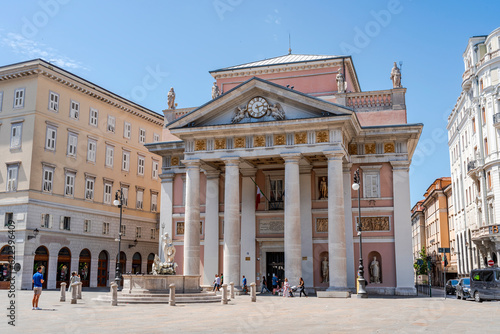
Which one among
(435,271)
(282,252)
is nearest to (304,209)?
(282,252)

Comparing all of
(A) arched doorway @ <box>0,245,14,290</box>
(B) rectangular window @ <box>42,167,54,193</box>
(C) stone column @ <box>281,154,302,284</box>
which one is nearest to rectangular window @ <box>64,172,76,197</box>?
(B) rectangular window @ <box>42,167,54,193</box>

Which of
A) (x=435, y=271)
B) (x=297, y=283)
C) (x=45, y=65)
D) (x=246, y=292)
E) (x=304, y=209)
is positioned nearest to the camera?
(x=297, y=283)

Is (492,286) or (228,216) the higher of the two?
(228,216)

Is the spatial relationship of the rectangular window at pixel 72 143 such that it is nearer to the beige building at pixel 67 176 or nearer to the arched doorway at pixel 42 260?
the beige building at pixel 67 176

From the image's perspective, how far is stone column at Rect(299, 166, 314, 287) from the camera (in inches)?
1341

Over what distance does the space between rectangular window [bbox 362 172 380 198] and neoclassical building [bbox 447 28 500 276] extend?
18926 millimetres

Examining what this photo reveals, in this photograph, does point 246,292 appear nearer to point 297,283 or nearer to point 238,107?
point 297,283

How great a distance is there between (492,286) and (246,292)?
46.2 feet

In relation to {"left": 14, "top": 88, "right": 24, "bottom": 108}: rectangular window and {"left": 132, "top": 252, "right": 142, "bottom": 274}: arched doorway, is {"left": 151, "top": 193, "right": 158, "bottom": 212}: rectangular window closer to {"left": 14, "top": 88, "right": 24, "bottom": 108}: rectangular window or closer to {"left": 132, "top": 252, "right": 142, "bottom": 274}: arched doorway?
{"left": 132, "top": 252, "right": 142, "bottom": 274}: arched doorway

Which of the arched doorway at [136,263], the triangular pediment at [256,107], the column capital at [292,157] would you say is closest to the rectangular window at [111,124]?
the arched doorway at [136,263]

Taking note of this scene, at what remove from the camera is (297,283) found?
30328 mm

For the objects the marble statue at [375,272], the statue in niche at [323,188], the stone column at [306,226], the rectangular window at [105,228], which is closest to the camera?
the marble statue at [375,272]

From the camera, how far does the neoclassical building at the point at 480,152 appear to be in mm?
49469

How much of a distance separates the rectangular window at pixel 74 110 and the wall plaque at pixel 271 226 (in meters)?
19.5
